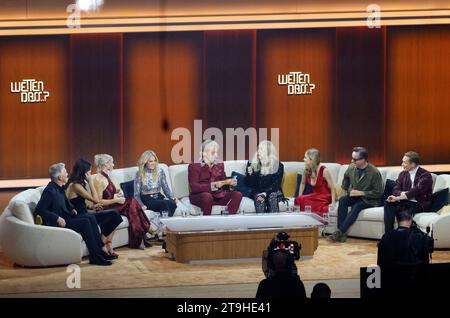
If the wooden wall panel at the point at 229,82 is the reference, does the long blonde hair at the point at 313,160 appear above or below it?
below

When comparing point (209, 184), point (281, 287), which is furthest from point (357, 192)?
point (281, 287)

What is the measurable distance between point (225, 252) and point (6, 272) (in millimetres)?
2002

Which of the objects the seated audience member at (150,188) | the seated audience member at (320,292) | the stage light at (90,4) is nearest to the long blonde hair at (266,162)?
the seated audience member at (150,188)

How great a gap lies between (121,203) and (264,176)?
5.60 feet

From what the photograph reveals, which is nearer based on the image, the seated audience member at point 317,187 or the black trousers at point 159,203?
the black trousers at point 159,203

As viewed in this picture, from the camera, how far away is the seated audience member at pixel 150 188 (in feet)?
32.1

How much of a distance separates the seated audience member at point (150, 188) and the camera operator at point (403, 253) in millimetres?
3752

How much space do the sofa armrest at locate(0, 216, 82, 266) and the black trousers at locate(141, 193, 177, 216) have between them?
1.44 m

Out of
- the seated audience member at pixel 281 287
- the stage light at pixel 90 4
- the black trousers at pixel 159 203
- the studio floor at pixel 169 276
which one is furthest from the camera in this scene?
the stage light at pixel 90 4

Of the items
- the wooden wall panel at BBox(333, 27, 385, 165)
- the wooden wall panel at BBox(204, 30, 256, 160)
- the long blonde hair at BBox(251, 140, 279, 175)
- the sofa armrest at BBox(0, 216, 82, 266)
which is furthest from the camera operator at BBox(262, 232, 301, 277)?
the wooden wall panel at BBox(333, 27, 385, 165)

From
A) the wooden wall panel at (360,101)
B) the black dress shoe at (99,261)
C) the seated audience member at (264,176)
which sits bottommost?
the black dress shoe at (99,261)

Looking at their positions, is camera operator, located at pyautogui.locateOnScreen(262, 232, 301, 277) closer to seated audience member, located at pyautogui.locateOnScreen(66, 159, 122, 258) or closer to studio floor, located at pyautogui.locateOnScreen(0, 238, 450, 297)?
studio floor, located at pyautogui.locateOnScreen(0, 238, 450, 297)

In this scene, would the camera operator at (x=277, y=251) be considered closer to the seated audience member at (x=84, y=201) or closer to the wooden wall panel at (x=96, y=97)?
the seated audience member at (x=84, y=201)

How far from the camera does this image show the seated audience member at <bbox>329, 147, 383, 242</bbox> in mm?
9672
